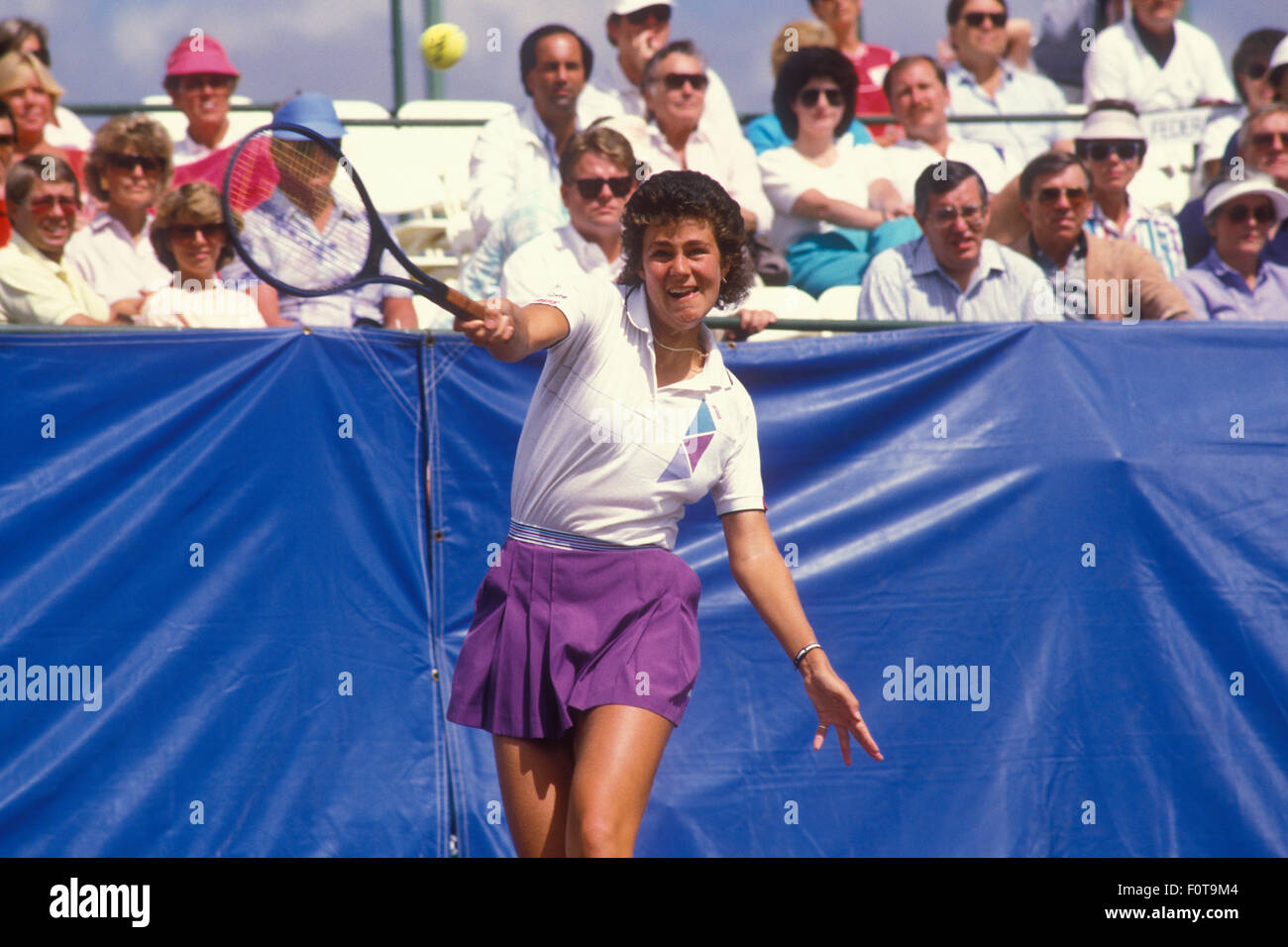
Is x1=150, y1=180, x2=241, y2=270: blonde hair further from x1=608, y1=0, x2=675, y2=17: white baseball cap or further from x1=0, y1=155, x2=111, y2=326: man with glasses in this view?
x1=608, y1=0, x2=675, y2=17: white baseball cap

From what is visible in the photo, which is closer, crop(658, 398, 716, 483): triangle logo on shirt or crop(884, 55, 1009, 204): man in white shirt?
crop(658, 398, 716, 483): triangle logo on shirt

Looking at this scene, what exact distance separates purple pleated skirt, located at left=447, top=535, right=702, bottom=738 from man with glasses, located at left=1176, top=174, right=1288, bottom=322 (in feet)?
10.6

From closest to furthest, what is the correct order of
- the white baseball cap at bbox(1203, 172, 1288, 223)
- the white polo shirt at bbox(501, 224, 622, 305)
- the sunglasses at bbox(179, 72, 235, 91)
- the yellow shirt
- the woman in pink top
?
1. the yellow shirt
2. the white polo shirt at bbox(501, 224, 622, 305)
3. the white baseball cap at bbox(1203, 172, 1288, 223)
4. the sunglasses at bbox(179, 72, 235, 91)
5. the woman in pink top

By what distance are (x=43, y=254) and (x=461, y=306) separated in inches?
115

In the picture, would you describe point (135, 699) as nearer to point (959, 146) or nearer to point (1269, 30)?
point (959, 146)

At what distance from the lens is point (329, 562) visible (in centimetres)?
482

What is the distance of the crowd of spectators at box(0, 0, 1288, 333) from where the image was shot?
5.50 metres

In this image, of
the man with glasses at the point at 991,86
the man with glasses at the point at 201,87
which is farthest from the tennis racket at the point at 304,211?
the man with glasses at the point at 991,86

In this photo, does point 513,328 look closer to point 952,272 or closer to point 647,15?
point 952,272

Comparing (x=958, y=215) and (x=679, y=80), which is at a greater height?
(x=679, y=80)

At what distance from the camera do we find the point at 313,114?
6141 millimetres

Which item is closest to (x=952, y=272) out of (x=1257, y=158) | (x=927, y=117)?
(x=927, y=117)

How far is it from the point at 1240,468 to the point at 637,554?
241cm

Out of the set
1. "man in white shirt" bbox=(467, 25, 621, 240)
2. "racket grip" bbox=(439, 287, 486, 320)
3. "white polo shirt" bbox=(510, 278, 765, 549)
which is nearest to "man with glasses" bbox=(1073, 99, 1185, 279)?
"man in white shirt" bbox=(467, 25, 621, 240)
